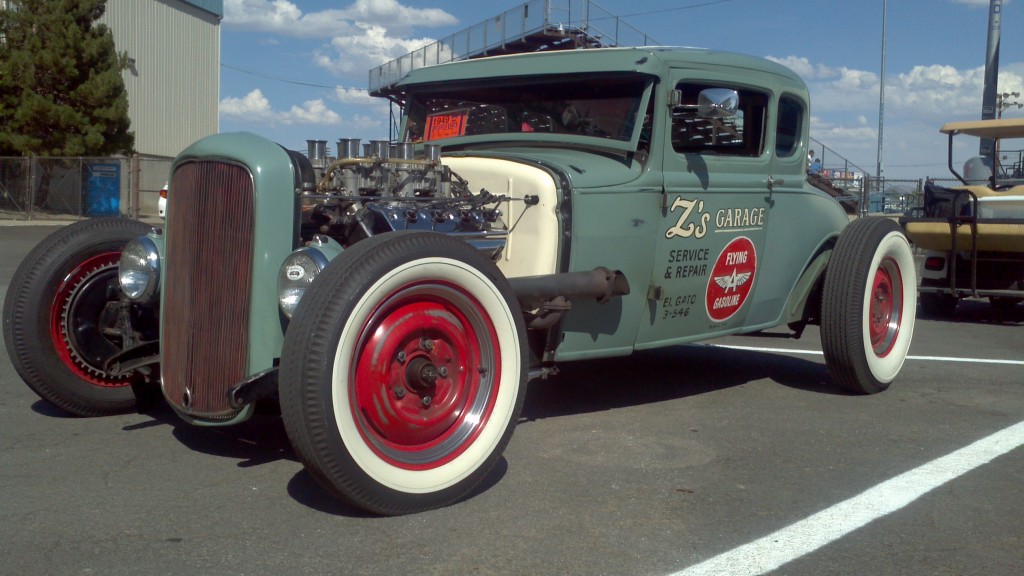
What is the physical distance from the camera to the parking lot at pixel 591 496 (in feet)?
10.3

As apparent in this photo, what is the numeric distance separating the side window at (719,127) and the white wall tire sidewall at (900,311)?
1046 millimetres

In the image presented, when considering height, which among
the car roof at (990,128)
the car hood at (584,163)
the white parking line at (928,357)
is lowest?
the white parking line at (928,357)

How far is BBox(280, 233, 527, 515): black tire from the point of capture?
322 cm

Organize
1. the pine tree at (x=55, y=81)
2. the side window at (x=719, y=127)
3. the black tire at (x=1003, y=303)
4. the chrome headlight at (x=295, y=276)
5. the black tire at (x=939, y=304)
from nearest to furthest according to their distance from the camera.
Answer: the chrome headlight at (x=295, y=276), the side window at (x=719, y=127), the black tire at (x=939, y=304), the black tire at (x=1003, y=303), the pine tree at (x=55, y=81)

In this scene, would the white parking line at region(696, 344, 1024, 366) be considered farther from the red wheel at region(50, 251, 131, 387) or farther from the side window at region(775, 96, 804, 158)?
the red wheel at region(50, 251, 131, 387)

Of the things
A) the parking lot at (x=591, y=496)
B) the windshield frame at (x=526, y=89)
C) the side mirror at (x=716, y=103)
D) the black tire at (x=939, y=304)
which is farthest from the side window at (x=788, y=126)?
the black tire at (x=939, y=304)

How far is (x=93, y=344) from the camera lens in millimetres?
4664

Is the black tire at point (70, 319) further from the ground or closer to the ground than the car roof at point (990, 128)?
closer to the ground

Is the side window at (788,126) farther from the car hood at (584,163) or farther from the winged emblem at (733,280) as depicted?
the car hood at (584,163)

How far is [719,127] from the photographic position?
505cm

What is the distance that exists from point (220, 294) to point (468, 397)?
1034 millimetres

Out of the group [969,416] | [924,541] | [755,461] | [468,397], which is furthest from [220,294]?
[969,416]

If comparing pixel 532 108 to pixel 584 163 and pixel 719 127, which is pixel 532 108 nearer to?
pixel 584 163

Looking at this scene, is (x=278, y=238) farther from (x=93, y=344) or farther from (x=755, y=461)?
(x=755, y=461)
